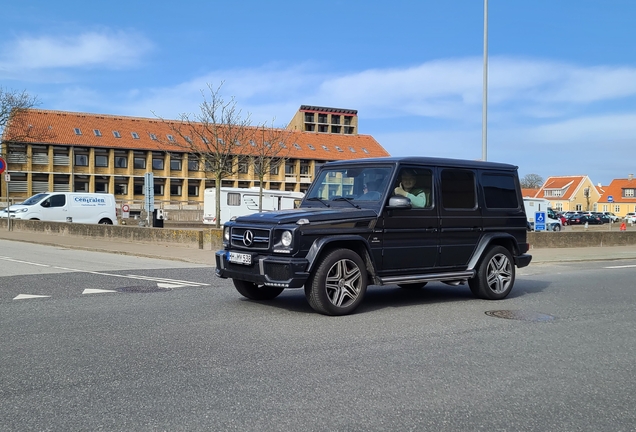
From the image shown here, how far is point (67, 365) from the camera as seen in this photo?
527 centimetres

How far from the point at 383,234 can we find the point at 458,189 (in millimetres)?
1741

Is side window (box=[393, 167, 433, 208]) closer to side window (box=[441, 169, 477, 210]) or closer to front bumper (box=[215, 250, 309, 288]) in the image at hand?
Answer: side window (box=[441, 169, 477, 210])

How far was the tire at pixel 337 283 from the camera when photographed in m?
7.63

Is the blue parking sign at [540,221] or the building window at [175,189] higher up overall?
the building window at [175,189]

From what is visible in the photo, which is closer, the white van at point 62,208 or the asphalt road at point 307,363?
the asphalt road at point 307,363

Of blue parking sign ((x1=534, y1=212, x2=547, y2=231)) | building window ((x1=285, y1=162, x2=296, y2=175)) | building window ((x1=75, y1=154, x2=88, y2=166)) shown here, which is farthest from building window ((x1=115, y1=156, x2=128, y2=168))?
blue parking sign ((x1=534, y1=212, x2=547, y2=231))

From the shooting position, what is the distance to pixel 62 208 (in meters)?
32.0

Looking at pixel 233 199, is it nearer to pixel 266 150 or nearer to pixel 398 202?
pixel 266 150

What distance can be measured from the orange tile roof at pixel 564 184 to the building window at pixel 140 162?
71.8m

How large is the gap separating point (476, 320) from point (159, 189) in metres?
72.0

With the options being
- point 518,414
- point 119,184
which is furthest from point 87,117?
point 518,414

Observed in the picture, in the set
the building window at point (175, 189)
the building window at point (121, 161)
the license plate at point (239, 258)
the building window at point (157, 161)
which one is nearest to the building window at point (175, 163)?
the building window at point (157, 161)

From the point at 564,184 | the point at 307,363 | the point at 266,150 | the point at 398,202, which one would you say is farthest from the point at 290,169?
the point at 307,363

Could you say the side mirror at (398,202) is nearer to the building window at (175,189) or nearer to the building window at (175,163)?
→ the building window at (175,163)
